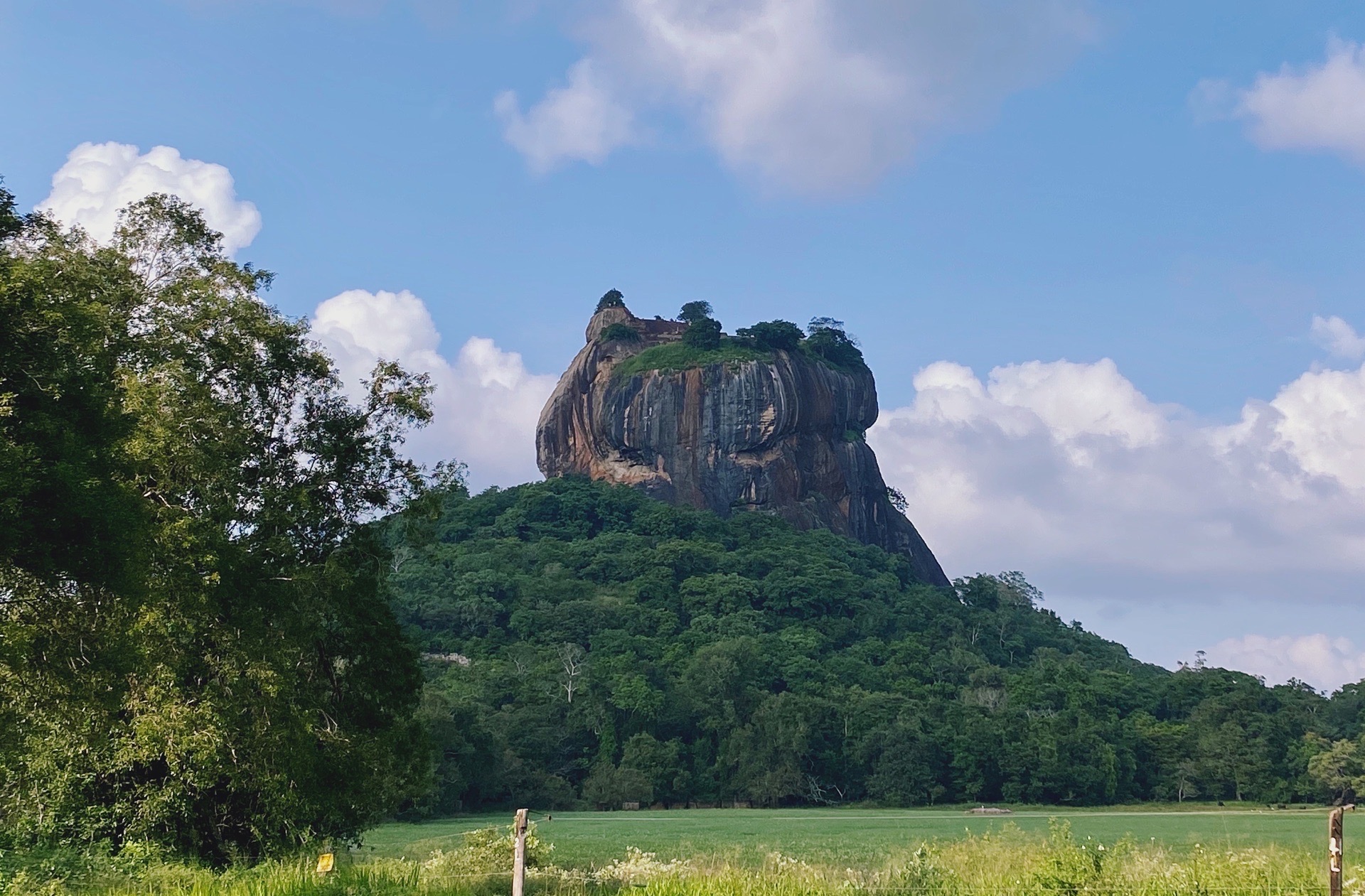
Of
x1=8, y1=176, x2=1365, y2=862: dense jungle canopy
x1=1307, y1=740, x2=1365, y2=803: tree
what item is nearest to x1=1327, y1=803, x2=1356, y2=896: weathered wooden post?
x1=8, y1=176, x2=1365, y2=862: dense jungle canopy

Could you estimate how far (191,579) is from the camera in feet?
60.7

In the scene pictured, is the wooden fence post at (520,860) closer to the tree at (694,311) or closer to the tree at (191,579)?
the tree at (191,579)

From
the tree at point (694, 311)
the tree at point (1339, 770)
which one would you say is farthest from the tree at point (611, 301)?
the tree at point (1339, 770)

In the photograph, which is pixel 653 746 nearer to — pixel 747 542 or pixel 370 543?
pixel 747 542

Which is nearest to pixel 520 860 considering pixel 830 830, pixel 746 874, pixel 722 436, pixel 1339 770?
pixel 746 874

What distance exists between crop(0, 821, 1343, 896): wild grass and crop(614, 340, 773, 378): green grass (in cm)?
11727

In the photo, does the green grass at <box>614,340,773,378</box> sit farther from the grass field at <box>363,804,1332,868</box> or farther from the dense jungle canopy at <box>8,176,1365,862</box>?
the dense jungle canopy at <box>8,176,1365,862</box>

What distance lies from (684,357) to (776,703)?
207ft

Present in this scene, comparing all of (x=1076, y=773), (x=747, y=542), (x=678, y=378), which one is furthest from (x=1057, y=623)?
(x=1076, y=773)

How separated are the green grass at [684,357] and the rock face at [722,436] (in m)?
0.80

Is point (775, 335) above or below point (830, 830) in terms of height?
above

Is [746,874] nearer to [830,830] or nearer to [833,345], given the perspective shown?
[830,830]

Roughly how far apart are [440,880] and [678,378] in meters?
119

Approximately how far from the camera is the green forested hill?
76.1m
